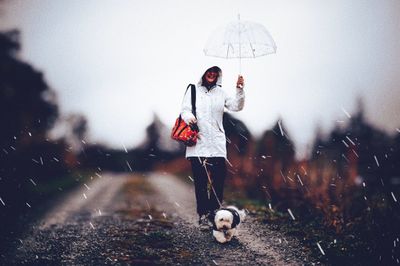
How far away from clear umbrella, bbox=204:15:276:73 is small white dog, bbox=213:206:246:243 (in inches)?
76.4

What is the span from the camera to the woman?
5.00 m

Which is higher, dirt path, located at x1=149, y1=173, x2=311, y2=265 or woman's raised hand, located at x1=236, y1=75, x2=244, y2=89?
woman's raised hand, located at x1=236, y1=75, x2=244, y2=89

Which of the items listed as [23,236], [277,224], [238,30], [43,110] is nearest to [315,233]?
[277,224]

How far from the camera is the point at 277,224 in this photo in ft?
20.1

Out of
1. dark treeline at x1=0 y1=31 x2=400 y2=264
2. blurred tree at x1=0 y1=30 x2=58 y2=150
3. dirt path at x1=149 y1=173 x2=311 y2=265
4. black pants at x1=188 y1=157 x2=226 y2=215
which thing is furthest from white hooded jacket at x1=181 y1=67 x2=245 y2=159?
blurred tree at x1=0 y1=30 x2=58 y2=150

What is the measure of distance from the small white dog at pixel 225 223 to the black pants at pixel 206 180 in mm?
413

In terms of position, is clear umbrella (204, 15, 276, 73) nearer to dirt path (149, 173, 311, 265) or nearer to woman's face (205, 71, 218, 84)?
woman's face (205, 71, 218, 84)

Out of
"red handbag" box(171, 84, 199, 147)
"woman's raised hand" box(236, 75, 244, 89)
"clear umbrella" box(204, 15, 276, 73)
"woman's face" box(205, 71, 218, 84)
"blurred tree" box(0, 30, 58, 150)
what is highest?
"clear umbrella" box(204, 15, 276, 73)

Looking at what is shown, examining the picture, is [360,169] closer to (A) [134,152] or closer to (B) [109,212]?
(B) [109,212]

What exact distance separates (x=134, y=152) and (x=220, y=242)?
54.2 meters

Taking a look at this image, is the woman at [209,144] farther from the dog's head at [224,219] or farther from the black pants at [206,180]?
the dog's head at [224,219]

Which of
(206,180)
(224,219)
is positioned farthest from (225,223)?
(206,180)

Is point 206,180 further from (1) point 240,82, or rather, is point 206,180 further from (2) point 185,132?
(1) point 240,82

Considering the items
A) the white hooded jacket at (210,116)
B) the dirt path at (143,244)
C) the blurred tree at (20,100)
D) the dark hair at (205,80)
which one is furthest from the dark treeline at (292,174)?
the dark hair at (205,80)
